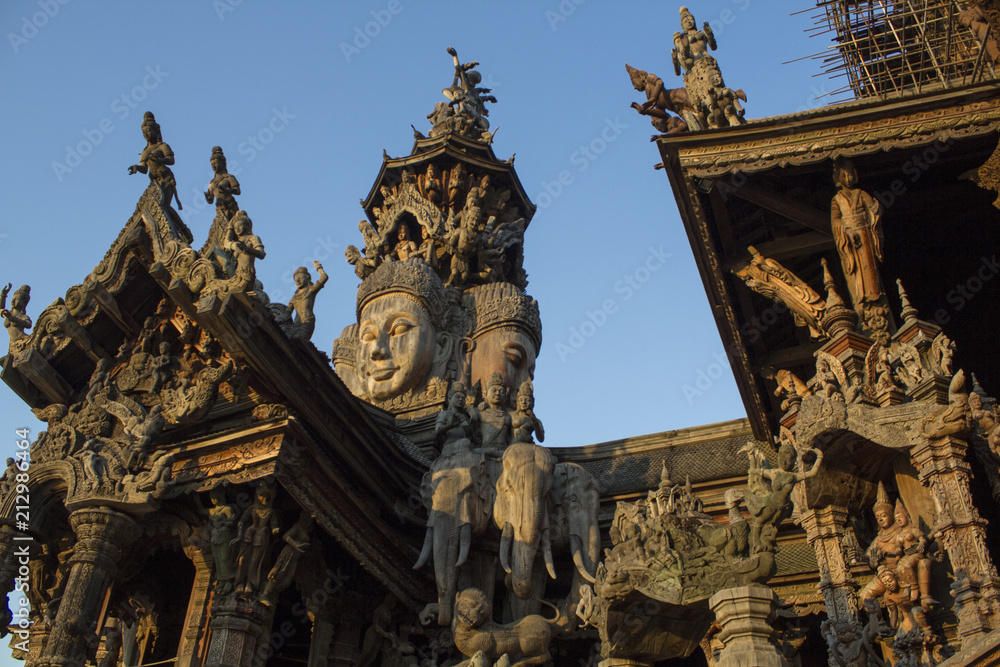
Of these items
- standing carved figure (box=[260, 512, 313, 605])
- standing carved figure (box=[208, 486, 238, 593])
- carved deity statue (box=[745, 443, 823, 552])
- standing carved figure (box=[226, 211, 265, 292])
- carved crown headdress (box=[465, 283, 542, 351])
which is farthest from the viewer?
carved crown headdress (box=[465, 283, 542, 351])

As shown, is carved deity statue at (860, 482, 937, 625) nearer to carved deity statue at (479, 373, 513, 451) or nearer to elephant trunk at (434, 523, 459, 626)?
elephant trunk at (434, 523, 459, 626)

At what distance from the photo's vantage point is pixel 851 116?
993cm

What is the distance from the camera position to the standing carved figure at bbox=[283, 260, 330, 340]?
396 inches

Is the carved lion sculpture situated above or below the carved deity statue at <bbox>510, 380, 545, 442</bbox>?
below

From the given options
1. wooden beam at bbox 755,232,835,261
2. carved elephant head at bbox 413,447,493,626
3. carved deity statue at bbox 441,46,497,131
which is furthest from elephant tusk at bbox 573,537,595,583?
carved deity statue at bbox 441,46,497,131

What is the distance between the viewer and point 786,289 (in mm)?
10836

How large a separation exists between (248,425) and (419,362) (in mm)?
5522

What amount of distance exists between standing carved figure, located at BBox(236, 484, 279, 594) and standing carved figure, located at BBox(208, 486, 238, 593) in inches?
3.1

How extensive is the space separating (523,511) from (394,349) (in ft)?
16.5

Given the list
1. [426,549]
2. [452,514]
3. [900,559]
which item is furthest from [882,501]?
[426,549]

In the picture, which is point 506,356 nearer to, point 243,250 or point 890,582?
point 243,250

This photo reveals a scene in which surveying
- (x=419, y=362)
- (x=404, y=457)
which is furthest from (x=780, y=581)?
(x=419, y=362)
